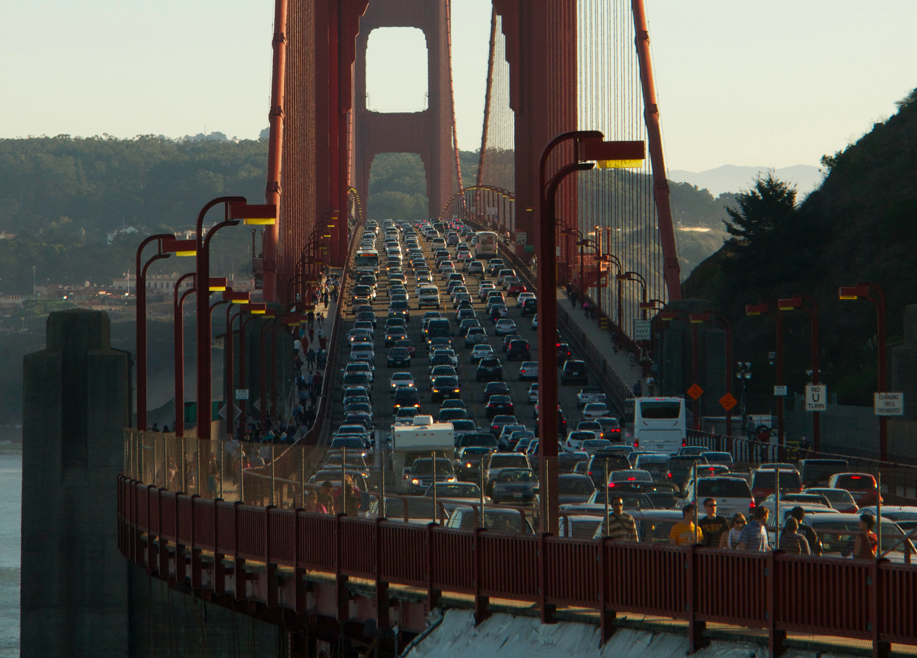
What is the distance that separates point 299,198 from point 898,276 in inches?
1791

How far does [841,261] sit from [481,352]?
2441 centimetres

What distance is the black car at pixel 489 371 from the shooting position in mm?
75562

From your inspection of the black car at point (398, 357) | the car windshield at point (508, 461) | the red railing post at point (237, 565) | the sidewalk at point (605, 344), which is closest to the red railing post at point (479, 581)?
the red railing post at point (237, 565)

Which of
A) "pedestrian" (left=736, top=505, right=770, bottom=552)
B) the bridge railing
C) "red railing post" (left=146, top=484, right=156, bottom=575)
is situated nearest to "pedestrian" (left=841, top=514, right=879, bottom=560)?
"pedestrian" (left=736, top=505, right=770, bottom=552)

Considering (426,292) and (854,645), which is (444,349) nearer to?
(426,292)

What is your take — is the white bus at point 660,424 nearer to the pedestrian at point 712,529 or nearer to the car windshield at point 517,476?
the car windshield at point 517,476

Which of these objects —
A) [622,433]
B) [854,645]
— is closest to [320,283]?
[622,433]

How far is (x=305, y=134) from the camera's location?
116562mm

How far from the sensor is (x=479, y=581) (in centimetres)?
1720

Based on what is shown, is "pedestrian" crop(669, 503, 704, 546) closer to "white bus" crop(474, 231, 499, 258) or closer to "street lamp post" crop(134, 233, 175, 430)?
"street lamp post" crop(134, 233, 175, 430)

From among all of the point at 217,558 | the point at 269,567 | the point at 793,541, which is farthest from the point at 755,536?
the point at 217,558

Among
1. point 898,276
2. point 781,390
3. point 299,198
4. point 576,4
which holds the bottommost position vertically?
point 781,390

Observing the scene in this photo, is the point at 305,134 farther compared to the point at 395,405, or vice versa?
the point at 305,134

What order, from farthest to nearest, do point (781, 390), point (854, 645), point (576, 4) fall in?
point (576, 4) → point (781, 390) → point (854, 645)
